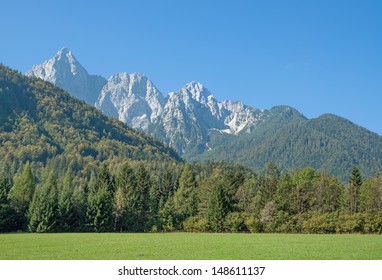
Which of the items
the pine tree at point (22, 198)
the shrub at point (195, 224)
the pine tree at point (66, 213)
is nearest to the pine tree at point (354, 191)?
the shrub at point (195, 224)

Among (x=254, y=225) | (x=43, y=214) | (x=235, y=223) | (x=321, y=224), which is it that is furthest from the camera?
(x=235, y=223)

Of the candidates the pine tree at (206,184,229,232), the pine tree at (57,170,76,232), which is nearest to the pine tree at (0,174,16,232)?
the pine tree at (57,170,76,232)

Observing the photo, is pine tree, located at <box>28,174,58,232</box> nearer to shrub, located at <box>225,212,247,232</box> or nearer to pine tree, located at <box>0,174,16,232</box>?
pine tree, located at <box>0,174,16,232</box>

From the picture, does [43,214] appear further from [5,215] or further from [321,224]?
[321,224]

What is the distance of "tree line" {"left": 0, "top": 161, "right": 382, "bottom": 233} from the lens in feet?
287

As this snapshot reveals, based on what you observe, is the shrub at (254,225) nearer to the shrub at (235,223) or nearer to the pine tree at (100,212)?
the shrub at (235,223)

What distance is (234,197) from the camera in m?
117

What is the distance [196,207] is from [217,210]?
46.9ft

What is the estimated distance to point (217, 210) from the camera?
96.7 metres

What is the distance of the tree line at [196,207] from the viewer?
8744cm

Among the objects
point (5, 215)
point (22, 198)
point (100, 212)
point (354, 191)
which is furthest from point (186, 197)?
point (5, 215)
